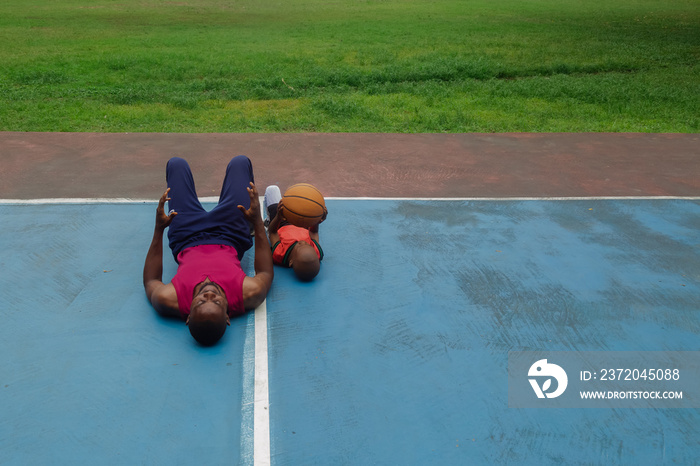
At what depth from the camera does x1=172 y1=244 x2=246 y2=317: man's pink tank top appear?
468 centimetres

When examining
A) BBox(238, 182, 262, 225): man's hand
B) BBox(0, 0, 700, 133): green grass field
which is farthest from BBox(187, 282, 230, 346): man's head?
BBox(0, 0, 700, 133): green grass field

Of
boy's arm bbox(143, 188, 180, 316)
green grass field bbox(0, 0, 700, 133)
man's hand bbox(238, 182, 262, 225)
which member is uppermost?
man's hand bbox(238, 182, 262, 225)

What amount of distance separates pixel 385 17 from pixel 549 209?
19.7 metres

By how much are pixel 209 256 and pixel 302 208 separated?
3.83 ft

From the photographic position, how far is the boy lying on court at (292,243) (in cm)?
530

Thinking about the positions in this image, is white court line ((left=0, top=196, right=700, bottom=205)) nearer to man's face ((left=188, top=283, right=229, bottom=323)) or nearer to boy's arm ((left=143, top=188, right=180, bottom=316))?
boy's arm ((left=143, top=188, right=180, bottom=316))

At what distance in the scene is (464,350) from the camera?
4.57m

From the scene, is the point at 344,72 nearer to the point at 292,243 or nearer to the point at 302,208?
the point at 302,208

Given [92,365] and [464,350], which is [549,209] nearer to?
[464,350]

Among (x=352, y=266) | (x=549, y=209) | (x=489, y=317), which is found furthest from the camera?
(x=549, y=209)

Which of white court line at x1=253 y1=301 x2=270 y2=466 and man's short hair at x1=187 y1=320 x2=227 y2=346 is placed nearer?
white court line at x1=253 y1=301 x2=270 y2=466

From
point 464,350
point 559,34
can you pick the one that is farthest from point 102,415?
point 559,34

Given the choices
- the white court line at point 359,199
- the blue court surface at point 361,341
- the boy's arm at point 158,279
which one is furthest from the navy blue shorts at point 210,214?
the white court line at point 359,199

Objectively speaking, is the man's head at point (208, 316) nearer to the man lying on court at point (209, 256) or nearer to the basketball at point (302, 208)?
the man lying on court at point (209, 256)
